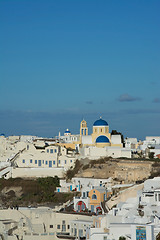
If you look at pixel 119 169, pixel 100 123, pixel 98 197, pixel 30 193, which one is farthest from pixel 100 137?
pixel 98 197

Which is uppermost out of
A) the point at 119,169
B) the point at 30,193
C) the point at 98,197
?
the point at 119,169

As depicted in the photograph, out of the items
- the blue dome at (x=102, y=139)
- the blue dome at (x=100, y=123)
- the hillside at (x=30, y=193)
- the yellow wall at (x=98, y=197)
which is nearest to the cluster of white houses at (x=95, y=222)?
the yellow wall at (x=98, y=197)

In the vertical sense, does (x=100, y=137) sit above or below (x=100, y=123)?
below

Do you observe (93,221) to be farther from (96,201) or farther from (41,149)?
(41,149)

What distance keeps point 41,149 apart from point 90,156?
4.56m

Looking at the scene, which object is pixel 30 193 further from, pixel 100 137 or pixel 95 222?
pixel 95 222

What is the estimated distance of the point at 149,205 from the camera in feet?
94.4

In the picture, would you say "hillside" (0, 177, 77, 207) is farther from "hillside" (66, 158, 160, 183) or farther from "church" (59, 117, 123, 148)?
"church" (59, 117, 123, 148)

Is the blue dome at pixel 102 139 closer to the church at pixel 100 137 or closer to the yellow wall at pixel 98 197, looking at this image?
the church at pixel 100 137

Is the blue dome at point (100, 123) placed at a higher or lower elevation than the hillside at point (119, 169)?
higher

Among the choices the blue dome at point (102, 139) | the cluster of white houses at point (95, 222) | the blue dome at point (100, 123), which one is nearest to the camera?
the cluster of white houses at point (95, 222)

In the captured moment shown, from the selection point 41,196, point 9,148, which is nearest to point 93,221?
point 41,196

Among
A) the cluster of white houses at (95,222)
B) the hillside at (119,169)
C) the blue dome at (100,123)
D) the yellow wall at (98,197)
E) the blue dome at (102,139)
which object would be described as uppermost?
the blue dome at (100,123)

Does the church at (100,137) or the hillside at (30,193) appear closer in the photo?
the hillside at (30,193)
